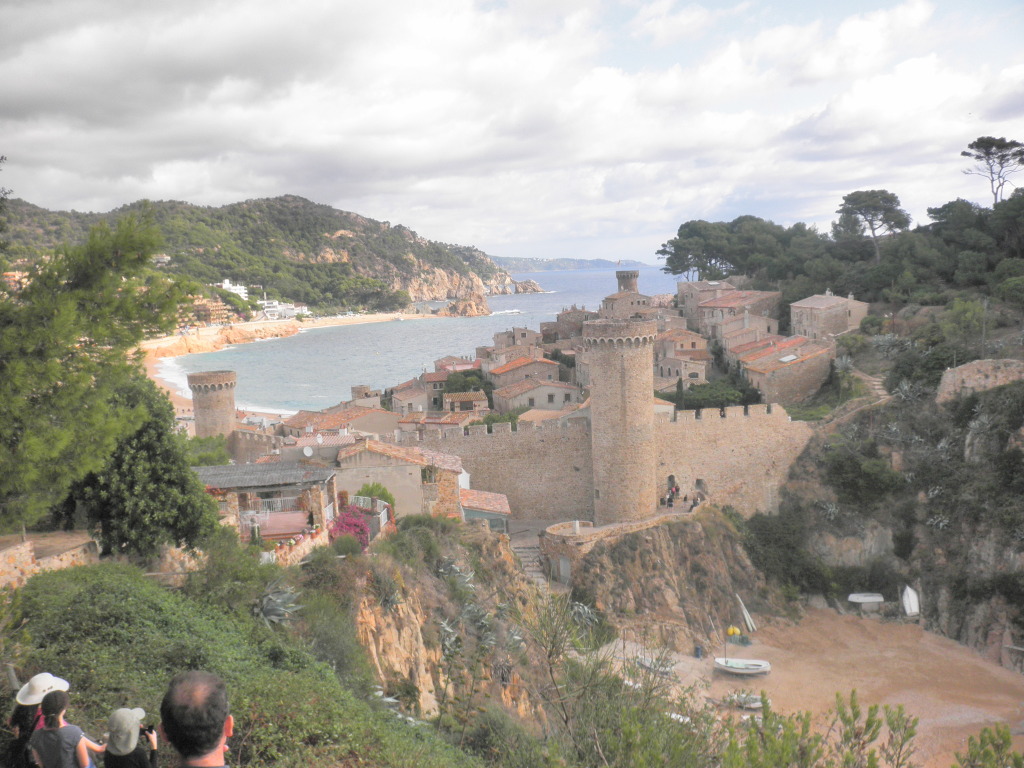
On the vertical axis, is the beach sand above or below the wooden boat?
below

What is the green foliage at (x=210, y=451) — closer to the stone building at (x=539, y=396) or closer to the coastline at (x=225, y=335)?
the stone building at (x=539, y=396)

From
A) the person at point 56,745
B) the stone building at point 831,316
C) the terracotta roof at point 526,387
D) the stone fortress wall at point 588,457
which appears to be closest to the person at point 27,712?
the person at point 56,745

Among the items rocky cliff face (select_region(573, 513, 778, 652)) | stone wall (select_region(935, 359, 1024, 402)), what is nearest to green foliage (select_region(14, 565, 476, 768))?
rocky cliff face (select_region(573, 513, 778, 652))

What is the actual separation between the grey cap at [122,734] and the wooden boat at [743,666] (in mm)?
16299

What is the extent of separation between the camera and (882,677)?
60.6ft

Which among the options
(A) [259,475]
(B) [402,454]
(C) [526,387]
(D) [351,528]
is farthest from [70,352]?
(C) [526,387]

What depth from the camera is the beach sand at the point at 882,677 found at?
16.5m

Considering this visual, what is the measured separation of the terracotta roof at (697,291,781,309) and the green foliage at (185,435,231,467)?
2758 centimetres

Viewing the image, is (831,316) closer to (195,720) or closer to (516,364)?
(516,364)

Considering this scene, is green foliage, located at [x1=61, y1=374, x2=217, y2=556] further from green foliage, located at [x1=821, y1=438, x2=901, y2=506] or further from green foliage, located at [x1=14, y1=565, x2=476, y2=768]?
green foliage, located at [x1=821, y1=438, x2=901, y2=506]

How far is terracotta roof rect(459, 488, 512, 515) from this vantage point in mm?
18766

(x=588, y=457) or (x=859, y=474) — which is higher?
(x=588, y=457)

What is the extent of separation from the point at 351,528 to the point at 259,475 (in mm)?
2131

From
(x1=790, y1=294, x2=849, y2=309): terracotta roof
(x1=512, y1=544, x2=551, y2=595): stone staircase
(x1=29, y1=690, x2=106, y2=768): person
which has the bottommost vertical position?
(x1=512, y1=544, x2=551, y2=595): stone staircase
